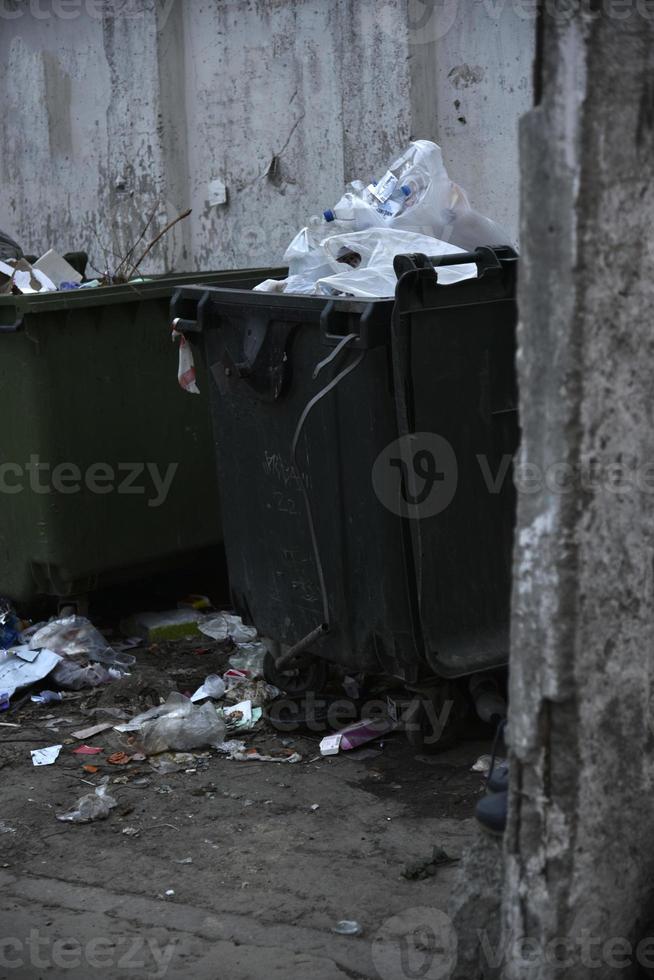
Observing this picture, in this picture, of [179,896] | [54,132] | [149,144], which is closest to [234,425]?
[179,896]

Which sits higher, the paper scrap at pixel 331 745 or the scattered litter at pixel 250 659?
the scattered litter at pixel 250 659

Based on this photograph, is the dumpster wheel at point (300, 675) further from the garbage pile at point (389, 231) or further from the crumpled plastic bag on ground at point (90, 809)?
the garbage pile at point (389, 231)

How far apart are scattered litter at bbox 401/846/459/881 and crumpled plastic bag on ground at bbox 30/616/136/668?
1.94 metres

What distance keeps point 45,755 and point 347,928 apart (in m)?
1.56

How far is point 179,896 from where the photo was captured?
3240mm

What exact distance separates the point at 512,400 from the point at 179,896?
5.72 ft

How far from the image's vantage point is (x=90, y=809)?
376cm

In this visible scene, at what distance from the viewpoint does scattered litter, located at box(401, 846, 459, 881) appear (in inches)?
128

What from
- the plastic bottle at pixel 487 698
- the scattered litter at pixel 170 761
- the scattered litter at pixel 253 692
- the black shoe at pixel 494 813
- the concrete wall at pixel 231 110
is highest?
the concrete wall at pixel 231 110

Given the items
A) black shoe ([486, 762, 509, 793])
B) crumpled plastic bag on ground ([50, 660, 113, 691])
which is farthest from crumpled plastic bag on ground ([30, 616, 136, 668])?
black shoe ([486, 762, 509, 793])

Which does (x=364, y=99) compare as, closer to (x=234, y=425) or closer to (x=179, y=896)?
(x=234, y=425)

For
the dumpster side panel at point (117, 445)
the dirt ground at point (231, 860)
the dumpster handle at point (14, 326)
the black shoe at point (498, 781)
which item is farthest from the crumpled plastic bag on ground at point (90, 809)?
the dumpster handle at point (14, 326)

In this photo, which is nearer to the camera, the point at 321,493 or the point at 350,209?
the point at 321,493

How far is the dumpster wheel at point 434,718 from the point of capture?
13.1 feet
